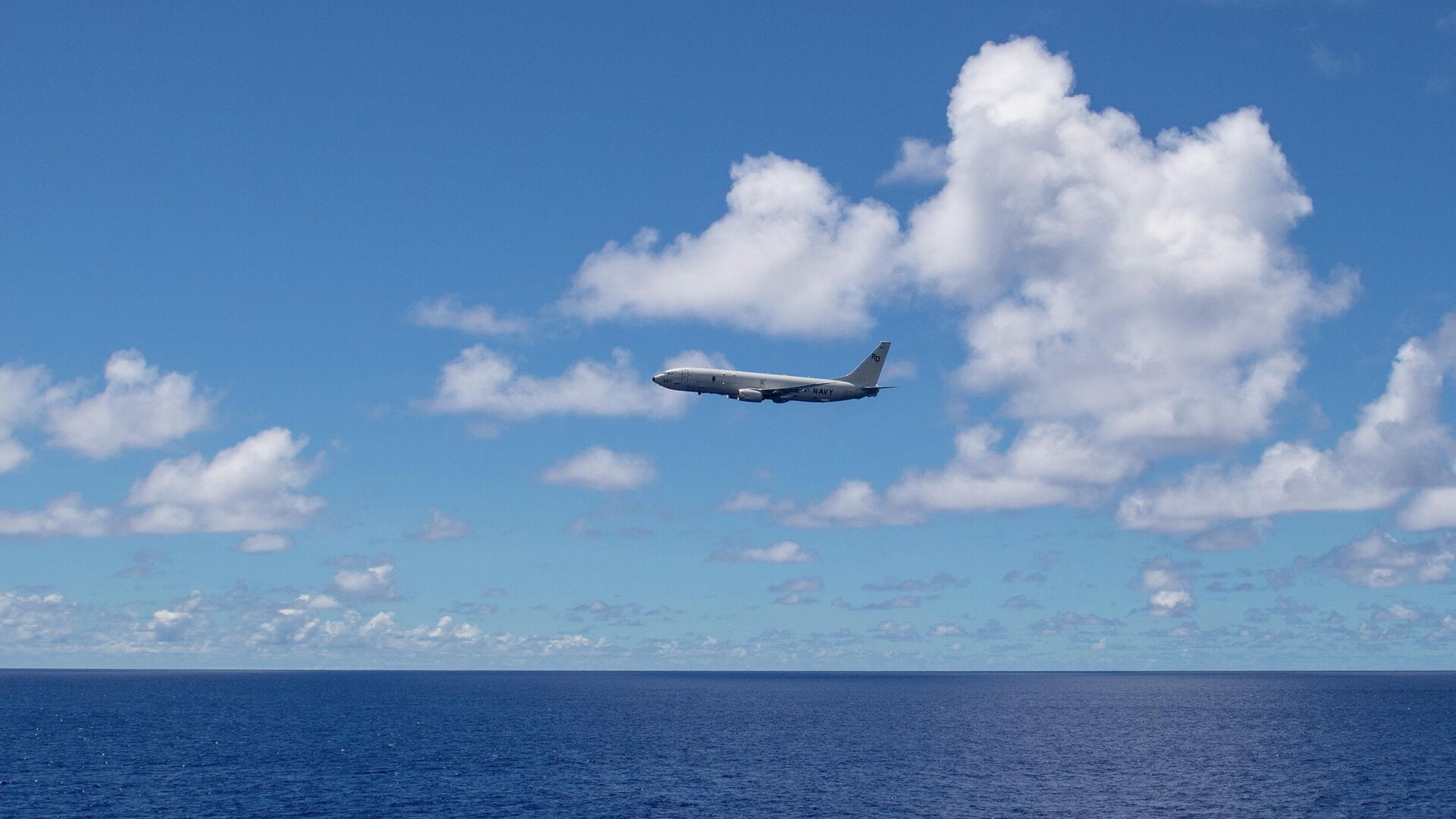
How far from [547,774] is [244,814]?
5604 cm

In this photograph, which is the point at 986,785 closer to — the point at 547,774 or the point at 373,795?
the point at 547,774

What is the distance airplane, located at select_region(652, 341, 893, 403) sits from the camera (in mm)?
185375

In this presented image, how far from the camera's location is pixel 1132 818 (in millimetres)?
156375

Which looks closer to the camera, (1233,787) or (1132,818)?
(1132,818)

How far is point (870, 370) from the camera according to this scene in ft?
625

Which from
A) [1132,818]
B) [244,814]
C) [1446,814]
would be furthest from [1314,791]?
[244,814]

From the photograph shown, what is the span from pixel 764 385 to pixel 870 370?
1885 cm

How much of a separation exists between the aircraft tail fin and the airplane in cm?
13

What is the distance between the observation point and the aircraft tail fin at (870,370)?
7466 inches

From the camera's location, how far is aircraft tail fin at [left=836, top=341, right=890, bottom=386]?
190 meters

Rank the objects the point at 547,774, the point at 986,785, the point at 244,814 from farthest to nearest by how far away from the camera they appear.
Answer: the point at 547,774
the point at 986,785
the point at 244,814

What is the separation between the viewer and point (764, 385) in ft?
610

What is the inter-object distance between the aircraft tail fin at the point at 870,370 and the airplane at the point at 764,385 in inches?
5.0

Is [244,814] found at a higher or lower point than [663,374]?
lower
